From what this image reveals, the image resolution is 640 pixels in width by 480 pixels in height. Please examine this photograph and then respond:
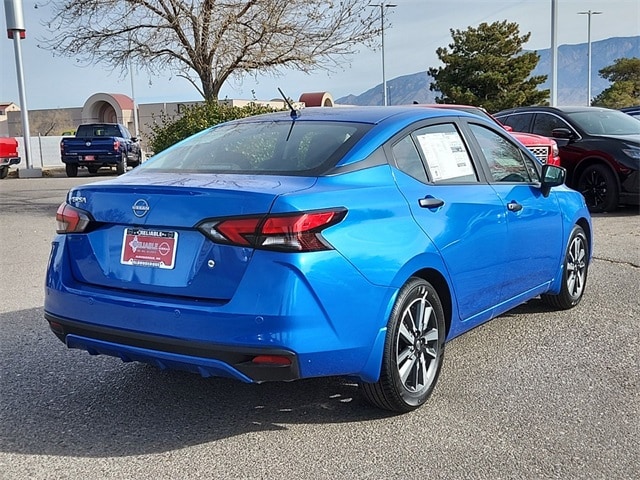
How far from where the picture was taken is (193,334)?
3189 millimetres

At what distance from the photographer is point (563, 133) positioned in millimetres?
12039

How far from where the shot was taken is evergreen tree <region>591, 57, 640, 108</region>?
4534 centimetres

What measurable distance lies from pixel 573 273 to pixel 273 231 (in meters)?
3.55

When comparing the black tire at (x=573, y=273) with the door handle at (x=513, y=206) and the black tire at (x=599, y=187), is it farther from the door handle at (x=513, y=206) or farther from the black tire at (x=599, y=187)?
the black tire at (x=599, y=187)

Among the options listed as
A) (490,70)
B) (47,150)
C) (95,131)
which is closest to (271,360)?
(95,131)

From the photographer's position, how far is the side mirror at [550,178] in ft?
16.9

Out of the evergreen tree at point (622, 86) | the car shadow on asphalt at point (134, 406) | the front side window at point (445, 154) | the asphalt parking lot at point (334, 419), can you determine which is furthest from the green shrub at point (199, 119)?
the evergreen tree at point (622, 86)

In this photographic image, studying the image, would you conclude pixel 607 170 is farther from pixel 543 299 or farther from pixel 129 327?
pixel 129 327

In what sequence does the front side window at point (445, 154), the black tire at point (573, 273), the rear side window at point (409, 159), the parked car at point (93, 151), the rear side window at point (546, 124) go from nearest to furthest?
the rear side window at point (409, 159) < the front side window at point (445, 154) < the black tire at point (573, 273) < the rear side window at point (546, 124) < the parked car at point (93, 151)

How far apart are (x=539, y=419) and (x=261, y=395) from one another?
1.52 meters

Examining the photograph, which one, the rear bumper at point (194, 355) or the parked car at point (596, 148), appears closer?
the rear bumper at point (194, 355)

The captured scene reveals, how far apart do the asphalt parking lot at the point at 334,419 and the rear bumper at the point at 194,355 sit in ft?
1.33

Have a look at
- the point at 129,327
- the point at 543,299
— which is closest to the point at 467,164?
the point at 543,299

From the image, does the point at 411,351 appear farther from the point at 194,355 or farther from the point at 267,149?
the point at 267,149
